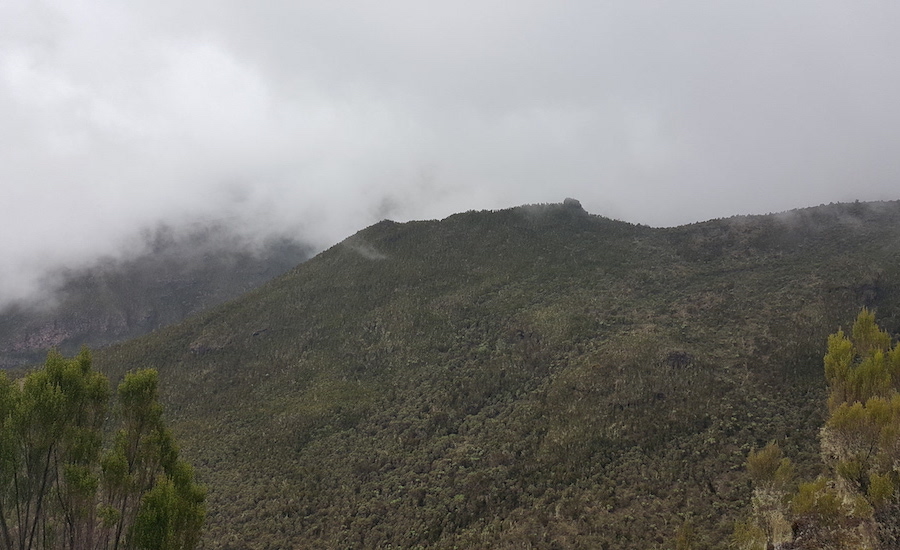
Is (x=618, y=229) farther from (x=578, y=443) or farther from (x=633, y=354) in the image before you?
(x=578, y=443)

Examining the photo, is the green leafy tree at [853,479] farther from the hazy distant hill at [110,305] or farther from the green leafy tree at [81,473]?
the hazy distant hill at [110,305]

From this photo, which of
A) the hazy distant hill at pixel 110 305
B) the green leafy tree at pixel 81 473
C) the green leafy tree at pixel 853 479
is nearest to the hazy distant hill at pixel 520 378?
the green leafy tree at pixel 853 479

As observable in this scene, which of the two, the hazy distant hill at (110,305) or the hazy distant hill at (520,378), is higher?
the hazy distant hill at (110,305)

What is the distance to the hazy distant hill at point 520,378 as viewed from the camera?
39094 mm

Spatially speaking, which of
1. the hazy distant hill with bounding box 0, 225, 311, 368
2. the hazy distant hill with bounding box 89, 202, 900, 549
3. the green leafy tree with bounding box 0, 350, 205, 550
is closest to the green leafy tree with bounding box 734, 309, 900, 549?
the hazy distant hill with bounding box 89, 202, 900, 549

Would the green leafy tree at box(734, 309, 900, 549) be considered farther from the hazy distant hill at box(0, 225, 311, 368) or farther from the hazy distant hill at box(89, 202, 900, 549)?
the hazy distant hill at box(0, 225, 311, 368)

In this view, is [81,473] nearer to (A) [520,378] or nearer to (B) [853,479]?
(B) [853,479]

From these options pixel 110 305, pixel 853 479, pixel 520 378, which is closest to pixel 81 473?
pixel 853 479

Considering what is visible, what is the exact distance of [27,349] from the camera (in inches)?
6107

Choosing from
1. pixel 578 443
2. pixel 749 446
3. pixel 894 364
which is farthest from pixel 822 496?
pixel 578 443

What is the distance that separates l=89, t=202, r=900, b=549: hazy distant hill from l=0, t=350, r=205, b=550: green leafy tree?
74.2 ft

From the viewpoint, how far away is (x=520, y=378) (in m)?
58.3

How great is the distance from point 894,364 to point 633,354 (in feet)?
88.7

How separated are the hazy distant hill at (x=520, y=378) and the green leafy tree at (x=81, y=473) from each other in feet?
74.2
